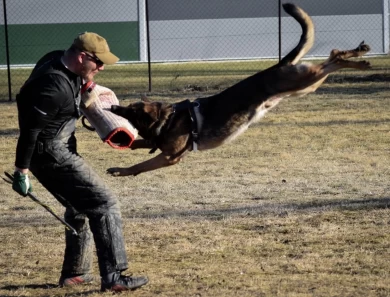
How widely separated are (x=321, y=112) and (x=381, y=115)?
1.03m

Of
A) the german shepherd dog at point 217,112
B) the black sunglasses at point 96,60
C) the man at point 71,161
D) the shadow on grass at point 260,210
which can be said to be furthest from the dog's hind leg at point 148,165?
the shadow on grass at point 260,210

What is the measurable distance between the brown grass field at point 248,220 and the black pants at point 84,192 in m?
0.31

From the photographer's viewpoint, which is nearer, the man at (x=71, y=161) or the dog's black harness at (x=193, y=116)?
the man at (x=71, y=161)

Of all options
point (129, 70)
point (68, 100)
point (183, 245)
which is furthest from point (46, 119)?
point (129, 70)

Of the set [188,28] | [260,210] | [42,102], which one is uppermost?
[42,102]

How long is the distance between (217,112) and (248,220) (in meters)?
2.02

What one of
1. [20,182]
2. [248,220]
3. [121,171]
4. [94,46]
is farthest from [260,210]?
[94,46]

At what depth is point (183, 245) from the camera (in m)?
7.35

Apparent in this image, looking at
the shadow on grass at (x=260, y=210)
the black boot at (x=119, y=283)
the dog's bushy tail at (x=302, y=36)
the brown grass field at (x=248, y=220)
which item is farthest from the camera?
the shadow on grass at (x=260, y=210)

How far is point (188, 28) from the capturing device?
29781 mm

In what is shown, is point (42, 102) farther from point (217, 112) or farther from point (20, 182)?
point (217, 112)

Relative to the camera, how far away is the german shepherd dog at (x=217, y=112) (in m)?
6.36

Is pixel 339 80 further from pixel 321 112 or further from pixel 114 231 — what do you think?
pixel 114 231

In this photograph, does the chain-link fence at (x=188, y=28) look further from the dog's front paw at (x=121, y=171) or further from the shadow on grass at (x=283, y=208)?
the dog's front paw at (x=121, y=171)
